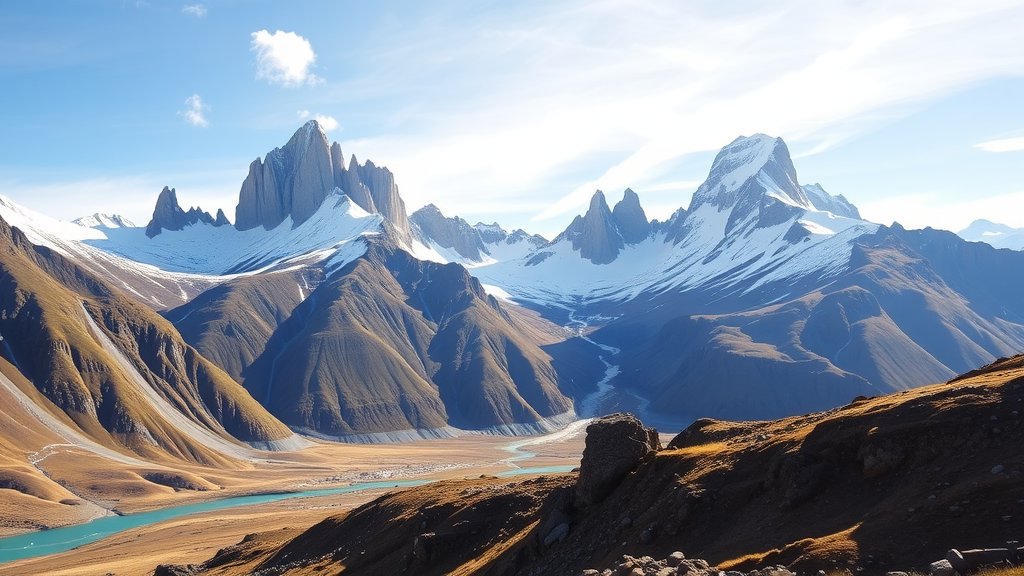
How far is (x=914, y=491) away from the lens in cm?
2792

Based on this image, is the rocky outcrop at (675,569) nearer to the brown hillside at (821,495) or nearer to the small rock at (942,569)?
the brown hillside at (821,495)

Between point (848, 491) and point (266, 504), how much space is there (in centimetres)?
16279

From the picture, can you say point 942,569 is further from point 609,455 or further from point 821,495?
point 609,455

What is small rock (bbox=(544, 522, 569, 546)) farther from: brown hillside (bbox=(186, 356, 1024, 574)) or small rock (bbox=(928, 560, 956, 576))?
small rock (bbox=(928, 560, 956, 576))

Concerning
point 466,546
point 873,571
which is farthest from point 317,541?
point 873,571

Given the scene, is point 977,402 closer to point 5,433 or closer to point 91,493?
point 91,493

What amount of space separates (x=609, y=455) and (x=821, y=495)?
1366 cm

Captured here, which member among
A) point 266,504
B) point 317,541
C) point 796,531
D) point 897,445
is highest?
point 897,445

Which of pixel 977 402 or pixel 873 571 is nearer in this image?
pixel 873 571

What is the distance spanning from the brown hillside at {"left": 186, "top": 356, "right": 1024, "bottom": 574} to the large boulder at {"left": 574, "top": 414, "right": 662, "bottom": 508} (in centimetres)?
75

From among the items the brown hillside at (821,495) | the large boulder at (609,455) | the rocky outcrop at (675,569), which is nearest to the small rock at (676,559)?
the rocky outcrop at (675,569)

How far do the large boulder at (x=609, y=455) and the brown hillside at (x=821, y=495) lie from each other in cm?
75

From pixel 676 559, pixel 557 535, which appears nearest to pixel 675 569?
pixel 676 559

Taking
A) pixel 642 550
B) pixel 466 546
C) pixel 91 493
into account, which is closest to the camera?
pixel 642 550
